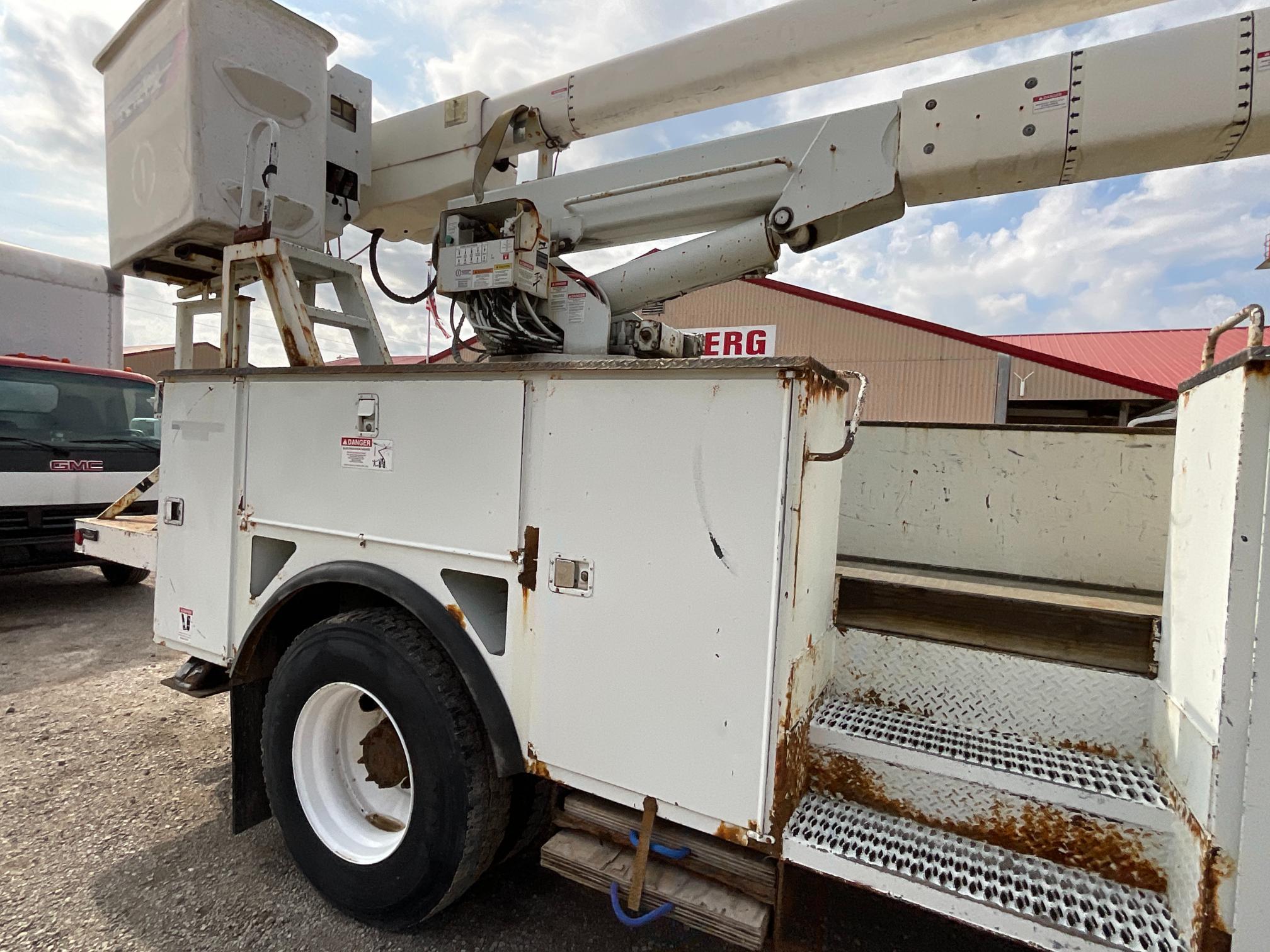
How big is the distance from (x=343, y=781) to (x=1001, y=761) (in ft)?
7.12

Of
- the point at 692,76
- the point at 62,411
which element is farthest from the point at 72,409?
the point at 692,76

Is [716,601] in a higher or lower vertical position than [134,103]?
lower

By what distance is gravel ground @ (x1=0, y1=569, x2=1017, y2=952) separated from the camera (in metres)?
2.29

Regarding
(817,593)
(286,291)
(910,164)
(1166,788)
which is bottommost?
(1166,788)

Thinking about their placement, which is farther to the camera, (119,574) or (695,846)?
(119,574)

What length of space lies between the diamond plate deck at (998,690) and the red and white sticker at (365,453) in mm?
1578

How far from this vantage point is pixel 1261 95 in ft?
6.55

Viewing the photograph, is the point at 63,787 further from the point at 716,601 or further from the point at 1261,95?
the point at 1261,95

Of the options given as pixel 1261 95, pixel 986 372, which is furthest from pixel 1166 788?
pixel 986 372

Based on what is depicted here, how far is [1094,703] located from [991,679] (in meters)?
0.25

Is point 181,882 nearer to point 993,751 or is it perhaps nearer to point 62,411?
point 993,751

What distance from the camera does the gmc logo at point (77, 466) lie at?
614cm

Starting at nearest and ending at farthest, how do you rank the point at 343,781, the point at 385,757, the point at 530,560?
the point at 530,560
the point at 385,757
the point at 343,781

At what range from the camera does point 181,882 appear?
2.55 m
